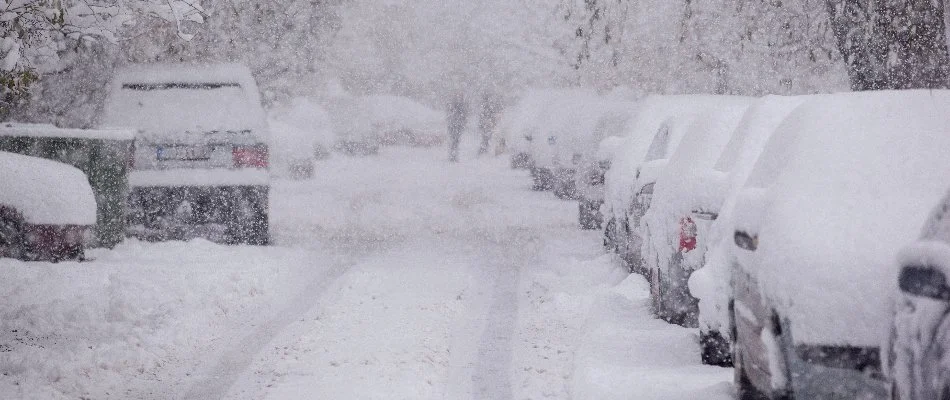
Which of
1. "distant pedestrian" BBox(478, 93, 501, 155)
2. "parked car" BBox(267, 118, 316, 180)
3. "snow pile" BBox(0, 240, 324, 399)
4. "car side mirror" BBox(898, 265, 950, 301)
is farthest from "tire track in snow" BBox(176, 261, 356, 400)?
"distant pedestrian" BBox(478, 93, 501, 155)

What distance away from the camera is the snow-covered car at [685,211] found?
7.49m

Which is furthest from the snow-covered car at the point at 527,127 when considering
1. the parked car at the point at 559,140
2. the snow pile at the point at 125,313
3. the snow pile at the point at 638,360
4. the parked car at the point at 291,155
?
the snow pile at the point at 638,360

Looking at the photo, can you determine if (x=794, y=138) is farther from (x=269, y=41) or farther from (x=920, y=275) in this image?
(x=269, y=41)

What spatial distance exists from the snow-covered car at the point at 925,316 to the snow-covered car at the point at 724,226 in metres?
2.04

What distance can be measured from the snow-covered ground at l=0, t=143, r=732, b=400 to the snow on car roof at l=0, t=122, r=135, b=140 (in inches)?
50.9

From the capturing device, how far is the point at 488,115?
48062 mm

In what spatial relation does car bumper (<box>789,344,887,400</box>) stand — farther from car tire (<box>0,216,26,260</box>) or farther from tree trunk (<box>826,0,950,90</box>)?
car tire (<box>0,216,26,260</box>)

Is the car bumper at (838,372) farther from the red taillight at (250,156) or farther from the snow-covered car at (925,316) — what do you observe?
the red taillight at (250,156)

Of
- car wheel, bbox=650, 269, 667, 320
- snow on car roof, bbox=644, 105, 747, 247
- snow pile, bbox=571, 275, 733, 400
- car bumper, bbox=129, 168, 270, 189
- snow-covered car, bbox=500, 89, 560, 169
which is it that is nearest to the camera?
snow pile, bbox=571, 275, 733, 400

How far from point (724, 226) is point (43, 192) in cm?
679

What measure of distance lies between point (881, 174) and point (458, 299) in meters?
5.32

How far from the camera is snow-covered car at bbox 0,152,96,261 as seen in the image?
10.6 metres

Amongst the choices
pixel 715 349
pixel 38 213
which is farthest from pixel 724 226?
pixel 38 213

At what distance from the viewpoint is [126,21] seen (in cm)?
1072
